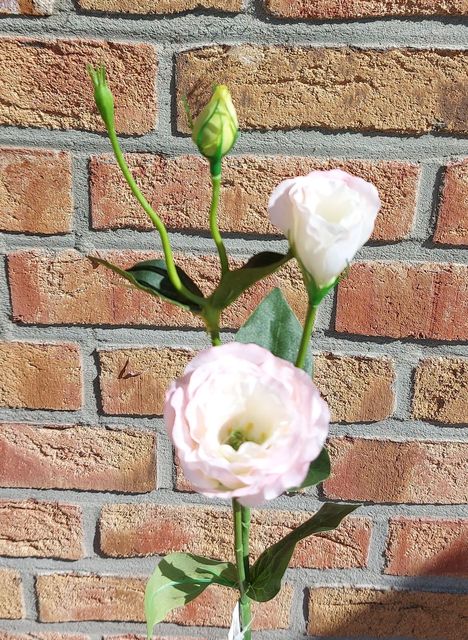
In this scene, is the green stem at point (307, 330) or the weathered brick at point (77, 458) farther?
the weathered brick at point (77, 458)

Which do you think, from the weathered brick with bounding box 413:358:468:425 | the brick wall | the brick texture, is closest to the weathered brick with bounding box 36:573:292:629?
the brick wall

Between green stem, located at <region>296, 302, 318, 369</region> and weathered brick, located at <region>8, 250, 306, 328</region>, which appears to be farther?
weathered brick, located at <region>8, 250, 306, 328</region>

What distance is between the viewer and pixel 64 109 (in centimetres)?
46

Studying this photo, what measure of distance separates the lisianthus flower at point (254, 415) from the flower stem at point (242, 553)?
6 centimetres

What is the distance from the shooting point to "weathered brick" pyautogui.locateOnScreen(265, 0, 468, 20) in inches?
17.2

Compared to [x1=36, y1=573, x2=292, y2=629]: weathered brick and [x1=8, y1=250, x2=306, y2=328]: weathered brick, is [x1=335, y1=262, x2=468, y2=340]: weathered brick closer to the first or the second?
[x1=8, y1=250, x2=306, y2=328]: weathered brick

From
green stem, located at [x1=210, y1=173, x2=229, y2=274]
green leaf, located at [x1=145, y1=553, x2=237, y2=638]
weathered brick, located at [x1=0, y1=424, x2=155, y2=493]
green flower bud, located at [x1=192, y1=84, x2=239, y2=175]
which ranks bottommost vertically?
weathered brick, located at [x1=0, y1=424, x2=155, y2=493]

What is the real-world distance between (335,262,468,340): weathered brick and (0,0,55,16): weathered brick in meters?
0.27

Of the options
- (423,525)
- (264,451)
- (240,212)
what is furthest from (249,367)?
(423,525)

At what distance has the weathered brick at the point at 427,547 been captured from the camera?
1.90 ft

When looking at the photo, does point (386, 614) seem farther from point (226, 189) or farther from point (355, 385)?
point (226, 189)

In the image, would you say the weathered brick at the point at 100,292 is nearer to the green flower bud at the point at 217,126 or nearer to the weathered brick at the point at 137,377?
the weathered brick at the point at 137,377

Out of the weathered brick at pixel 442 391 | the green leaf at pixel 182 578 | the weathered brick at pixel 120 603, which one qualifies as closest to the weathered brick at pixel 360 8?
the weathered brick at pixel 442 391

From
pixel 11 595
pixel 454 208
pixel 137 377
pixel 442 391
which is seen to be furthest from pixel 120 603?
pixel 454 208
